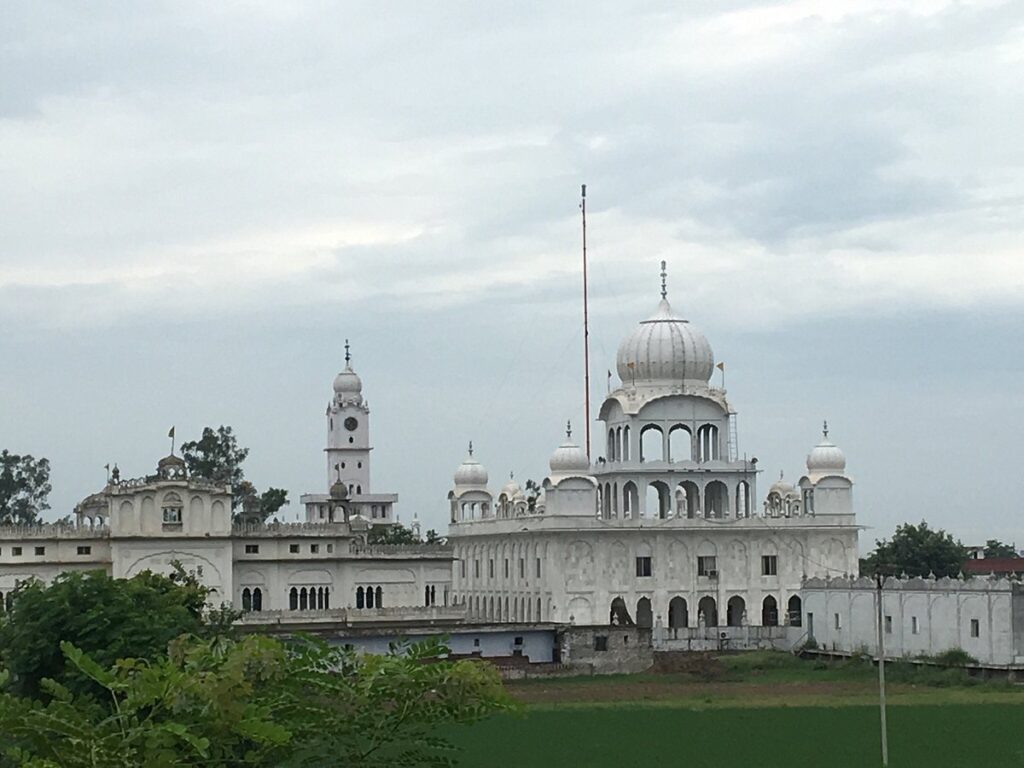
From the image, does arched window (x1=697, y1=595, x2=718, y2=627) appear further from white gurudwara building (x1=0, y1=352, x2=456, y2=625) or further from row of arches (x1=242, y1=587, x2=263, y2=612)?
row of arches (x1=242, y1=587, x2=263, y2=612)

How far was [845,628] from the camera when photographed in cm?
8031

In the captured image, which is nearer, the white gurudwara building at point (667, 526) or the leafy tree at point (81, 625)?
the leafy tree at point (81, 625)

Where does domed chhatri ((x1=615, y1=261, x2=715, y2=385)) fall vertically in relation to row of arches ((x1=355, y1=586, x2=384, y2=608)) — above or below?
above

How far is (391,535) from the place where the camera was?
4641 inches

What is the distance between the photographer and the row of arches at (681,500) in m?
91.1

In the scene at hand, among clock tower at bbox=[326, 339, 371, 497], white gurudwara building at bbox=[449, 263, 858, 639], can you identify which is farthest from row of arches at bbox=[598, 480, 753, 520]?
clock tower at bbox=[326, 339, 371, 497]

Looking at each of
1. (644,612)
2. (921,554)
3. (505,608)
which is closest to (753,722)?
(644,612)

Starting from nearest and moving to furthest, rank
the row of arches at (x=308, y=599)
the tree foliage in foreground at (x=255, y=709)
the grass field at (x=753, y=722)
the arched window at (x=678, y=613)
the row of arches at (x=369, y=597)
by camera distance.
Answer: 1. the tree foliage in foreground at (x=255, y=709)
2. the grass field at (x=753, y=722)
3. the row of arches at (x=308, y=599)
4. the row of arches at (x=369, y=597)
5. the arched window at (x=678, y=613)

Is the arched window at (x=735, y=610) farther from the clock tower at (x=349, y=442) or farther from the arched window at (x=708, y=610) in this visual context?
the clock tower at (x=349, y=442)

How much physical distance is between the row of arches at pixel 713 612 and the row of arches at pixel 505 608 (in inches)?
141

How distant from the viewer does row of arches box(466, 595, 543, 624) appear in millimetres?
89625

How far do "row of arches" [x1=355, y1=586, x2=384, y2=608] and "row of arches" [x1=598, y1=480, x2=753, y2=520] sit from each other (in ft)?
39.2

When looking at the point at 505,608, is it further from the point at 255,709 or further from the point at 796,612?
the point at 255,709

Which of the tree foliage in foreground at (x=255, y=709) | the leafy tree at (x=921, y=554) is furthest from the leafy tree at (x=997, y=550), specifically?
the tree foliage in foreground at (x=255, y=709)
